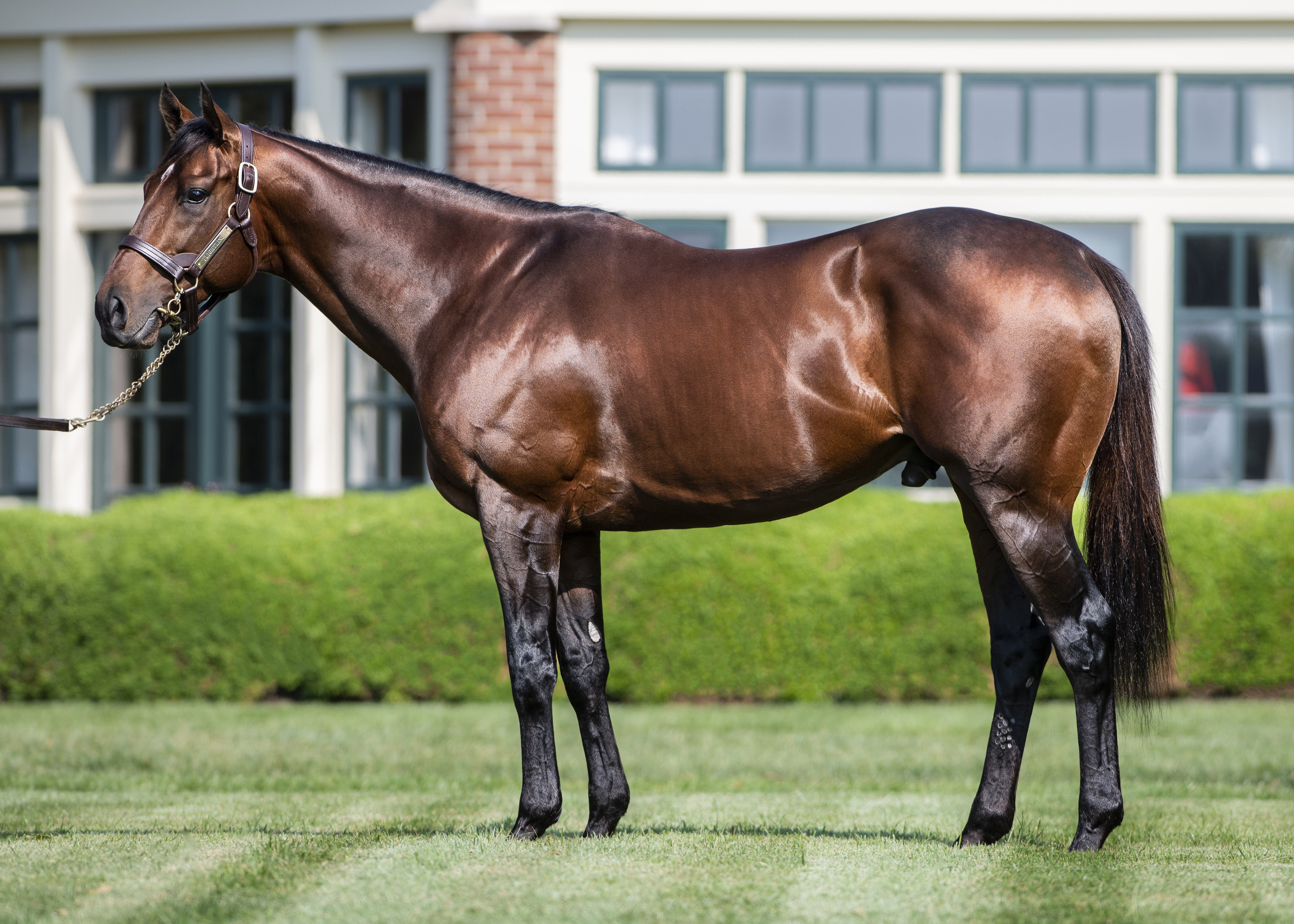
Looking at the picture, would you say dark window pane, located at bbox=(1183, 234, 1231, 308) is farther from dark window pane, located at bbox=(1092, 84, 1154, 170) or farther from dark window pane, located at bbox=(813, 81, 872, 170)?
dark window pane, located at bbox=(813, 81, 872, 170)

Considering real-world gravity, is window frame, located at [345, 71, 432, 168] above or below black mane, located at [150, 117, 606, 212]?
above

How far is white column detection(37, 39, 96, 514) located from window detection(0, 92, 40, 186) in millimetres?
500

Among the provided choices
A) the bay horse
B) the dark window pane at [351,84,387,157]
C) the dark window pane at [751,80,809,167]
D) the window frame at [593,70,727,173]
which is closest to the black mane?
the bay horse

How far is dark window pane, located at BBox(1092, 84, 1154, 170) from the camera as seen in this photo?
10180mm

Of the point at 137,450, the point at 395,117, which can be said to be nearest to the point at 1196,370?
the point at 395,117

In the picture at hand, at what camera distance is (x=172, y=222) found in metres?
4.54

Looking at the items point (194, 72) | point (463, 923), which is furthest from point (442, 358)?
point (194, 72)

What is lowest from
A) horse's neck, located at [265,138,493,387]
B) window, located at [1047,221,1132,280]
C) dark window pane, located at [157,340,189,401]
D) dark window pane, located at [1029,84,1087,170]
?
dark window pane, located at [157,340,189,401]

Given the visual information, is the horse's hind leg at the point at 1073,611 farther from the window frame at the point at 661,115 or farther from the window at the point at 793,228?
the window frame at the point at 661,115

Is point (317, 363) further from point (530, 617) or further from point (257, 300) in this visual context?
point (530, 617)

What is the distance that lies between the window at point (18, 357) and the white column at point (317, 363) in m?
2.61

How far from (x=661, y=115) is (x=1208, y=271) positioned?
4.33 meters

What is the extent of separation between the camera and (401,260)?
466 centimetres

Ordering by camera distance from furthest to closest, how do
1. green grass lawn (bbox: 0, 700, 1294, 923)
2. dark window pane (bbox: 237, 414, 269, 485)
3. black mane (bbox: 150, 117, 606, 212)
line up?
1. dark window pane (bbox: 237, 414, 269, 485)
2. black mane (bbox: 150, 117, 606, 212)
3. green grass lawn (bbox: 0, 700, 1294, 923)
